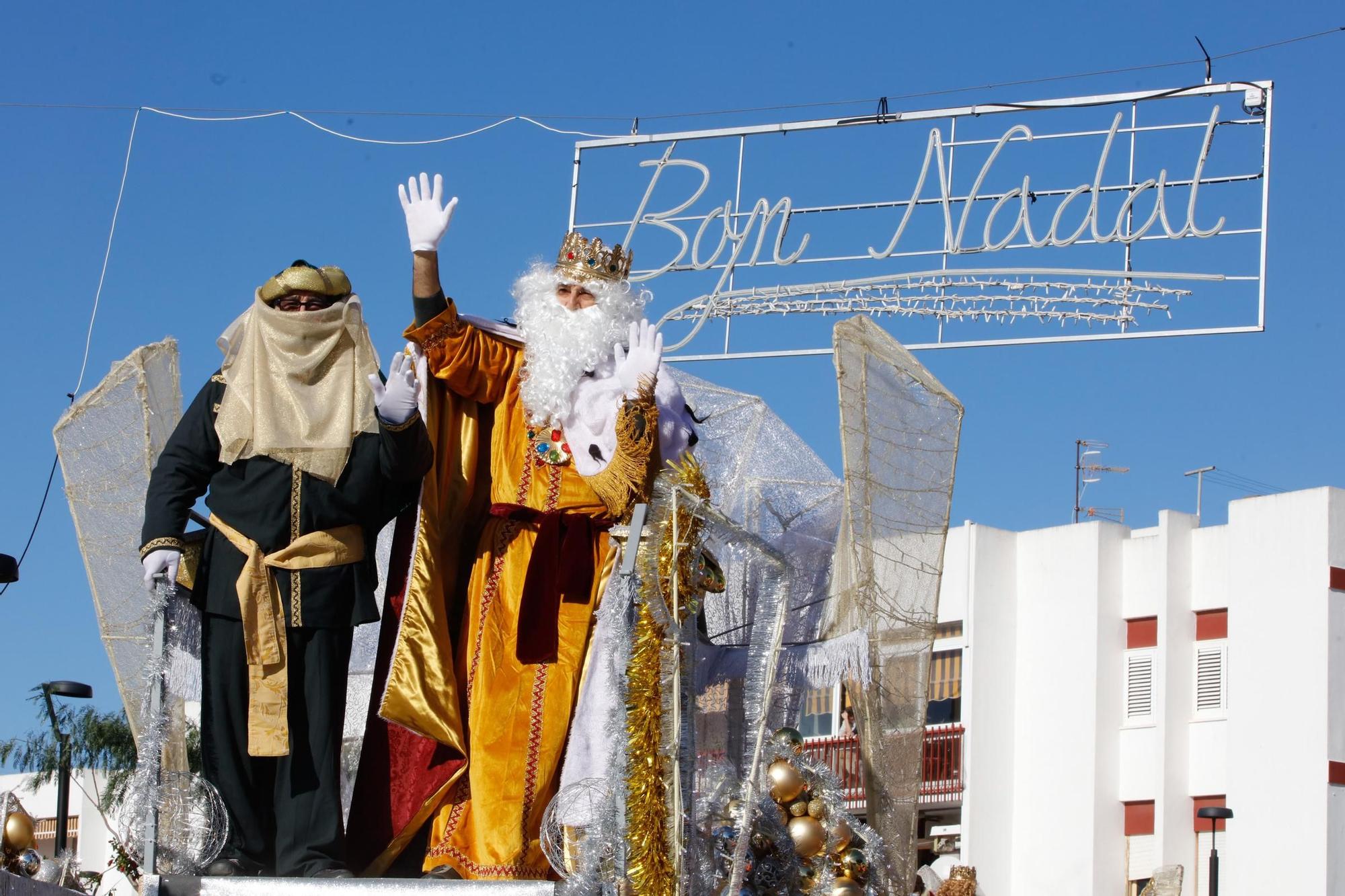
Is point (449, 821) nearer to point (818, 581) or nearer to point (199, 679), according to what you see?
point (199, 679)

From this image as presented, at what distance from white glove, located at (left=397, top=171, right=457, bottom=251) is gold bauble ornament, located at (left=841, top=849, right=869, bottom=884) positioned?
267cm

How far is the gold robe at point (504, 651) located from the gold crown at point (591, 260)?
374mm

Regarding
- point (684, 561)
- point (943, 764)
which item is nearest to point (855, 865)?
point (684, 561)

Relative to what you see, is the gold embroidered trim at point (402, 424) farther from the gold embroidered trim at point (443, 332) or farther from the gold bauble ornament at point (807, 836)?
the gold bauble ornament at point (807, 836)

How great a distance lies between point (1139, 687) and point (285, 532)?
22.2m

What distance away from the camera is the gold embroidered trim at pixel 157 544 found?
727cm

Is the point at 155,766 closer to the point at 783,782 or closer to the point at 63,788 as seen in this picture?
the point at 783,782

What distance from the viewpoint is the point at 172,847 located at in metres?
7.00

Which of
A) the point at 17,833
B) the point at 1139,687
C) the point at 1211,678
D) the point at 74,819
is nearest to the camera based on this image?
the point at 17,833

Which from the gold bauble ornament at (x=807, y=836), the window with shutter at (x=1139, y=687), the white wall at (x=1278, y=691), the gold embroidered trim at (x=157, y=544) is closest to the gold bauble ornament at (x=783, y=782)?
the gold bauble ornament at (x=807, y=836)

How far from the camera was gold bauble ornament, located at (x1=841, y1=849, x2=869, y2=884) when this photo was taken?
7426 millimetres

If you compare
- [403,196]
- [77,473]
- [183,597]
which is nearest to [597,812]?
[183,597]

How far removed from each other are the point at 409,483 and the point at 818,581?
5.97ft

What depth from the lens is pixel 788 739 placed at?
7.71m
